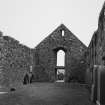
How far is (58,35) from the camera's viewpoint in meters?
22.2

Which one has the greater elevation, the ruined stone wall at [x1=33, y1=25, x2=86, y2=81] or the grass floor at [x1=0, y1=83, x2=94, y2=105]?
the ruined stone wall at [x1=33, y1=25, x2=86, y2=81]

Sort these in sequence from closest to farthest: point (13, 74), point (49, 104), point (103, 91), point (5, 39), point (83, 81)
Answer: point (103, 91) < point (49, 104) < point (5, 39) < point (13, 74) < point (83, 81)

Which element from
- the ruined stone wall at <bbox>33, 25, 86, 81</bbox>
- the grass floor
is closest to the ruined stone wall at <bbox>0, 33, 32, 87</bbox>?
the grass floor

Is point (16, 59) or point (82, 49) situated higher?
point (82, 49)

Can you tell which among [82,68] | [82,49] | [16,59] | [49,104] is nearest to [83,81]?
[82,68]

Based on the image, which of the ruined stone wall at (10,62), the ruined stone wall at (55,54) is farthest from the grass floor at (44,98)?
the ruined stone wall at (55,54)

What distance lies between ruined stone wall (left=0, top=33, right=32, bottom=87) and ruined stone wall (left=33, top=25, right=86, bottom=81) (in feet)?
19.4

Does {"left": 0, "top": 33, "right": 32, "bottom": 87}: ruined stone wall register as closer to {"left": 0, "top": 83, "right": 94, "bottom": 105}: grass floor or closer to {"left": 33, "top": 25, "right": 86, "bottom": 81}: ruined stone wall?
{"left": 0, "top": 83, "right": 94, "bottom": 105}: grass floor

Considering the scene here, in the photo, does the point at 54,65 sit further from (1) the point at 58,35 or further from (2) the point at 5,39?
(2) the point at 5,39

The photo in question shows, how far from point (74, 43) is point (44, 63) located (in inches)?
172

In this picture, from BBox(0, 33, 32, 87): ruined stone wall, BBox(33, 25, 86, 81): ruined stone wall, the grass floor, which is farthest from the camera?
BBox(33, 25, 86, 81): ruined stone wall

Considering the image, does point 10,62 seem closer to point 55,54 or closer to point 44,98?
point 44,98

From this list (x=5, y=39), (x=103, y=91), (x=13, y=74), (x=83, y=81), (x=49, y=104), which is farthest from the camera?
(x=83, y=81)

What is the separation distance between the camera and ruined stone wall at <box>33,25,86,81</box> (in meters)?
21.5
